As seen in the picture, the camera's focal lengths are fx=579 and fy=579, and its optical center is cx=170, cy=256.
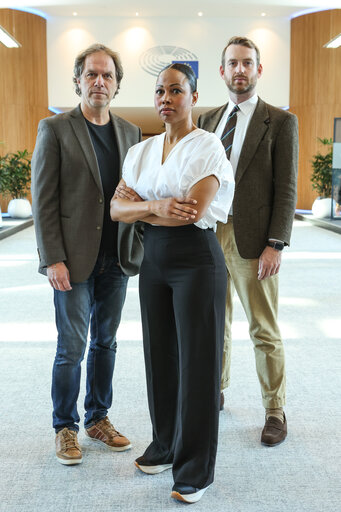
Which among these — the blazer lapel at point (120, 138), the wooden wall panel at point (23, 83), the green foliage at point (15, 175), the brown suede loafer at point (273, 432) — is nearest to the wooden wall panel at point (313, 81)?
→ the wooden wall panel at point (23, 83)

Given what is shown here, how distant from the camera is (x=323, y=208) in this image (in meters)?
16.6

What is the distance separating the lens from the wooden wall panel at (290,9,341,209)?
765 inches

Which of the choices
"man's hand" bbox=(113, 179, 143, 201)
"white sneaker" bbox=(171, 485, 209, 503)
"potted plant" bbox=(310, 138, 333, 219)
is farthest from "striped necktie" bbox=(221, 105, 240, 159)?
"potted plant" bbox=(310, 138, 333, 219)

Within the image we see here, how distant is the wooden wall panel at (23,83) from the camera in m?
19.1

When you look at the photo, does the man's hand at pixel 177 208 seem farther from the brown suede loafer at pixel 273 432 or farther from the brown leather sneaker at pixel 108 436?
the brown suede loafer at pixel 273 432

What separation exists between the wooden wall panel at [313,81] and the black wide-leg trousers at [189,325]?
710 inches

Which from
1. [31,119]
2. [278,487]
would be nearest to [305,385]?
[278,487]

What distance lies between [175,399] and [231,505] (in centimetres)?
49

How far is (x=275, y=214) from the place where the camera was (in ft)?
9.78

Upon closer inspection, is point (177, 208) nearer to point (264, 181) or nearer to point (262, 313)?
point (264, 181)

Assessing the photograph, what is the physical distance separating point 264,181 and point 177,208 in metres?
0.95

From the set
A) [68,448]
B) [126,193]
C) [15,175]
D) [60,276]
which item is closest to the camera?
[126,193]

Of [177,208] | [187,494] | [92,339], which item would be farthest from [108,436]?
[177,208]

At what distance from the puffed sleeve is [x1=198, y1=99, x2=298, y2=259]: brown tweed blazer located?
62 centimetres
